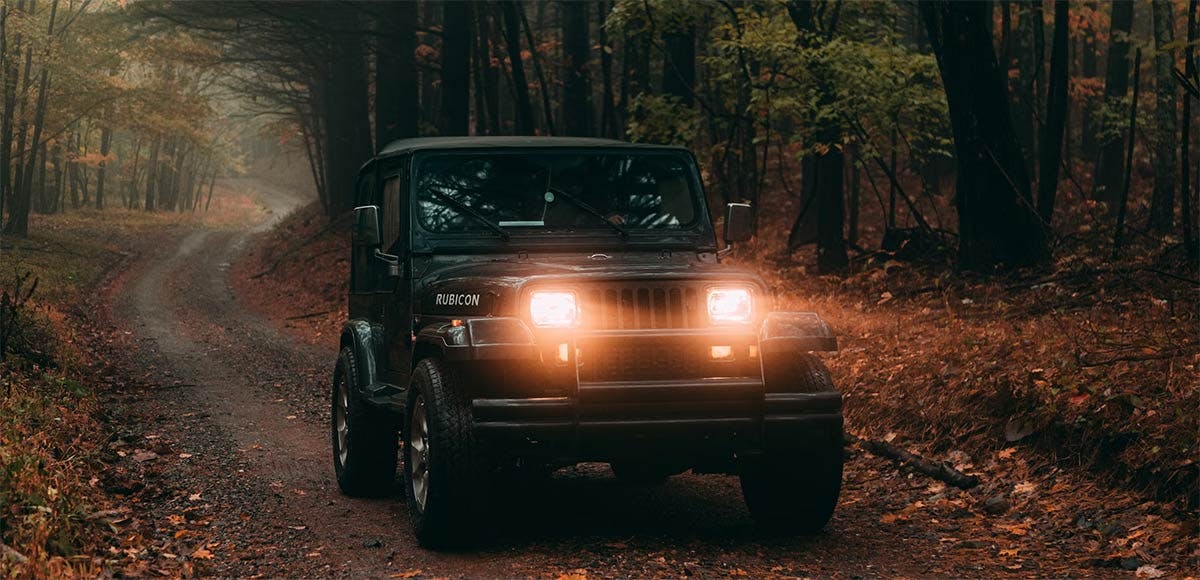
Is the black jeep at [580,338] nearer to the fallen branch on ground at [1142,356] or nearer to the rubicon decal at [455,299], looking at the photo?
the rubicon decal at [455,299]

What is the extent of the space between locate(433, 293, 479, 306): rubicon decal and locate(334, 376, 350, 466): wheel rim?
1.71m

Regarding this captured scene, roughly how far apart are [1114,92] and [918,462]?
64.3 feet

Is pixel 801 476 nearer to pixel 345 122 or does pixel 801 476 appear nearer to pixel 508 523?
pixel 508 523

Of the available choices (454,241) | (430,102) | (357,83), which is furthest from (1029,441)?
(430,102)

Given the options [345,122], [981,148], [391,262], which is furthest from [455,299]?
[345,122]

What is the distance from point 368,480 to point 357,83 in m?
23.3

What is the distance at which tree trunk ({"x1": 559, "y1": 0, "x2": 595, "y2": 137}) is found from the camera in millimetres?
22672

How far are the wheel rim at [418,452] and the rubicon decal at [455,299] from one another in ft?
1.83

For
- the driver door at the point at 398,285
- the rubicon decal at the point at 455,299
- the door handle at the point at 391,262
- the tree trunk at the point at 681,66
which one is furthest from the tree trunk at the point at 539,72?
the rubicon decal at the point at 455,299

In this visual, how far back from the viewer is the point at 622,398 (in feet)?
19.9

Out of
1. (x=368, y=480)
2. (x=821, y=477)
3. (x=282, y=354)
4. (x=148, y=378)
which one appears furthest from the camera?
(x=282, y=354)

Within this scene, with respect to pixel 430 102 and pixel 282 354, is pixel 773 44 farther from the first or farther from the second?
pixel 430 102

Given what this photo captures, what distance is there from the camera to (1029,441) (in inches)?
323

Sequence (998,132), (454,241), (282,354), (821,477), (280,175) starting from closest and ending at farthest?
(821,477) < (454,241) < (998,132) < (282,354) < (280,175)
